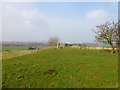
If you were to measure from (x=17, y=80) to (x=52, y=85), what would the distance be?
1.24m

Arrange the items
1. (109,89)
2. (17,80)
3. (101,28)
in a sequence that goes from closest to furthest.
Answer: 1. (109,89)
2. (17,80)
3. (101,28)

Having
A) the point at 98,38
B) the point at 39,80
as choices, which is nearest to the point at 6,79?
the point at 39,80

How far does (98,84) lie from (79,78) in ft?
2.31

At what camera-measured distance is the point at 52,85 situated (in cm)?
315


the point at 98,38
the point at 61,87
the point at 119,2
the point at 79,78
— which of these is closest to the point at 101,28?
the point at 98,38

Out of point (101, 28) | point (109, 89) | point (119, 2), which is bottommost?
point (109, 89)

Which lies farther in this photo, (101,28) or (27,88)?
(101,28)

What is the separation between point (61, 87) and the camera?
9.98 feet

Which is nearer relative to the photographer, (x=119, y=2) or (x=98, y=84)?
(x=98, y=84)

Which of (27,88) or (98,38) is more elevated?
(98,38)

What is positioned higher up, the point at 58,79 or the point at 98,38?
the point at 98,38

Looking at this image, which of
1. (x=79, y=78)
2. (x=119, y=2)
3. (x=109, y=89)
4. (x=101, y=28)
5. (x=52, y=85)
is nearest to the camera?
(x=109, y=89)

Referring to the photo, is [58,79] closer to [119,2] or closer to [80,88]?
[80,88]

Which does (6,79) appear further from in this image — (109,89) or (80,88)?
(109,89)
